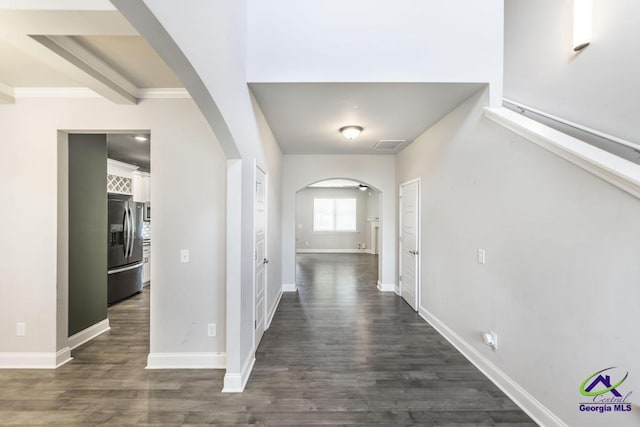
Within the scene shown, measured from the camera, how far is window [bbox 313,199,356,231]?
433 inches

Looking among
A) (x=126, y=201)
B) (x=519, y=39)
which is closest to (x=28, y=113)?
(x=126, y=201)

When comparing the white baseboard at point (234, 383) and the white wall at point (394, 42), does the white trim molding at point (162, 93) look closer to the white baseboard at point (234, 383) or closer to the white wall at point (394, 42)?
the white wall at point (394, 42)

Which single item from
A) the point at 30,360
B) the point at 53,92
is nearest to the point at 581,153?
the point at 53,92

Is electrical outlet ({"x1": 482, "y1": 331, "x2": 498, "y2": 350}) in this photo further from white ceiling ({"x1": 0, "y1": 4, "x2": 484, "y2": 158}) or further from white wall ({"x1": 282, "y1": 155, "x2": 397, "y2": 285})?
white wall ({"x1": 282, "y1": 155, "x2": 397, "y2": 285})

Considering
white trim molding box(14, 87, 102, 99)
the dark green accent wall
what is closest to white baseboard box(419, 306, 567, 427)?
the dark green accent wall

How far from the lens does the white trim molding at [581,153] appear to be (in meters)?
1.33

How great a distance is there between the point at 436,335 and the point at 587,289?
198 cm

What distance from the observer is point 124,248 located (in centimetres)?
430

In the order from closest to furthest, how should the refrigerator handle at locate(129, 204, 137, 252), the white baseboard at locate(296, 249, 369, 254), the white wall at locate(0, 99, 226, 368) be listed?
the white wall at locate(0, 99, 226, 368) → the refrigerator handle at locate(129, 204, 137, 252) → the white baseboard at locate(296, 249, 369, 254)

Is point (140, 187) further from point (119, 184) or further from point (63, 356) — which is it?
point (63, 356)

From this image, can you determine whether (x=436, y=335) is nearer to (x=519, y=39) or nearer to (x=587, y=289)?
(x=587, y=289)

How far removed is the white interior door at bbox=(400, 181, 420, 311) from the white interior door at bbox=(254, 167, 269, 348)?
232cm

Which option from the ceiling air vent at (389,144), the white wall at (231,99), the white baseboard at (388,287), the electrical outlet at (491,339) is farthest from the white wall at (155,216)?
the white baseboard at (388,287)

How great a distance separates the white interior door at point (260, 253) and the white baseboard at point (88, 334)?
1.97 metres
